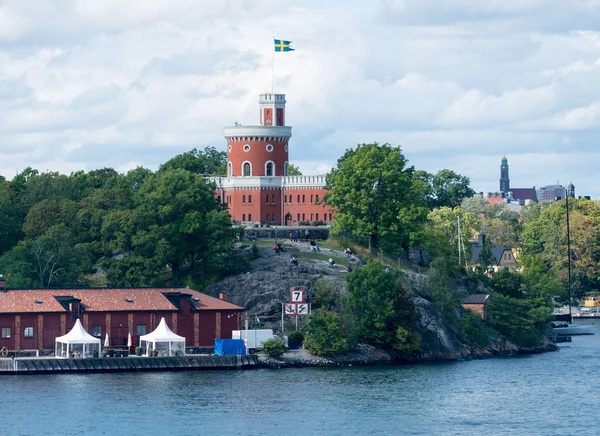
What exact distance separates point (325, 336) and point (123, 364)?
1443cm

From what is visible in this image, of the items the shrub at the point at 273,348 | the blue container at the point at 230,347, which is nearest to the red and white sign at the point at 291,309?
the shrub at the point at 273,348

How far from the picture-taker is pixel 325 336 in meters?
109

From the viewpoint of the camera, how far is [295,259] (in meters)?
122

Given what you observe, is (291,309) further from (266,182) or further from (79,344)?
(266,182)

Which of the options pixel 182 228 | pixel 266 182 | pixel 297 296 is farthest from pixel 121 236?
pixel 266 182

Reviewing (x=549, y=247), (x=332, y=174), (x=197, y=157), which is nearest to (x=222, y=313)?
(x=332, y=174)

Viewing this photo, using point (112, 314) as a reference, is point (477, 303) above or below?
above

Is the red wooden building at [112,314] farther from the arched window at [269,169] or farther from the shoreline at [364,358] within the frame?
the arched window at [269,169]

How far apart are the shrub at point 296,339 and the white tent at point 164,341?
344 inches

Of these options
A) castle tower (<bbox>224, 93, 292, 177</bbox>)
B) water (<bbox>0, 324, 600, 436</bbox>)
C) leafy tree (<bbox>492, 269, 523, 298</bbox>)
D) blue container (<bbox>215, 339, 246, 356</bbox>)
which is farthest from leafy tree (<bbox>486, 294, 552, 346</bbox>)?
castle tower (<bbox>224, 93, 292, 177</bbox>)

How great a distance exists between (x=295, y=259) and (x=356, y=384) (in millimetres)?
24083

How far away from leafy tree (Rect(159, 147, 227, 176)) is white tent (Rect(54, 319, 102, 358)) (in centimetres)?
4751

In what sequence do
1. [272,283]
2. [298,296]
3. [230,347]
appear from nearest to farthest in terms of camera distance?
[230,347] < [298,296] < [272,283]

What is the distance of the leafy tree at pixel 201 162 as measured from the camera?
529 feet
